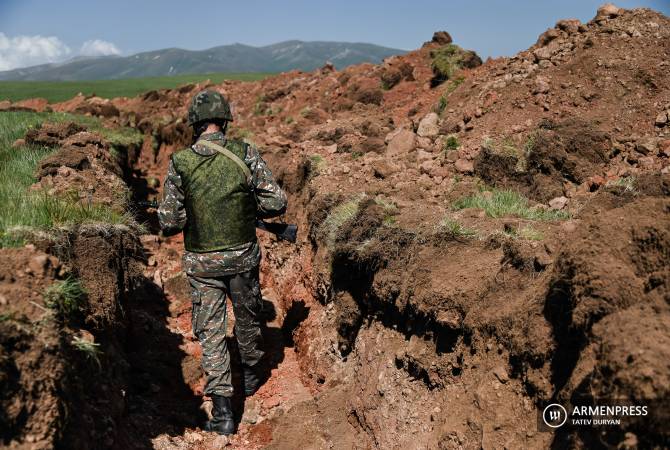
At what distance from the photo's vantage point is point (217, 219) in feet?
12.0

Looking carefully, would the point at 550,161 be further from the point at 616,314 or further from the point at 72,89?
the point at 72,89

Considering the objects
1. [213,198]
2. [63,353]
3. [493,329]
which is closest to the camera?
[63,353]

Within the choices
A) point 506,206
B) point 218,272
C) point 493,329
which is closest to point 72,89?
point 218,272

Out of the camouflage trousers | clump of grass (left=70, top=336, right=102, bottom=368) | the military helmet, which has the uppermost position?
the military helmet

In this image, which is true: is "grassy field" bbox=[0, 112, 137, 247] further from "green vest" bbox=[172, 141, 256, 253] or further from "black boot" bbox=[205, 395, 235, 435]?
"black boot" bbox=[205, 395, 235, 435]

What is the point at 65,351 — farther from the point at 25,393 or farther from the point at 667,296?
the point at 667,296

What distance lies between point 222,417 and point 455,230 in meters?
2.28

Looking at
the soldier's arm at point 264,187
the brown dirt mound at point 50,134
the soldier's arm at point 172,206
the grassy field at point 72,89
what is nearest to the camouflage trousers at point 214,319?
the soldier's arm at point 172,206

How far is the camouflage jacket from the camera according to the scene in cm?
367

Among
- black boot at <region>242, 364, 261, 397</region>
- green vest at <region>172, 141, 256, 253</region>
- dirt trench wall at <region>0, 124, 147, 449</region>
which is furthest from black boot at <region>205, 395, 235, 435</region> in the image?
green vest at <region>172, 141, 256, 253</region>

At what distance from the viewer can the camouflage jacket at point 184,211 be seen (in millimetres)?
3670

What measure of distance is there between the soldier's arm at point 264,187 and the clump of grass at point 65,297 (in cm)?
143

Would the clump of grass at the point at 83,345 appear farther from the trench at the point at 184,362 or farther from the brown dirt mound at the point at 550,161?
the brown dirt mound at the point at 550,161

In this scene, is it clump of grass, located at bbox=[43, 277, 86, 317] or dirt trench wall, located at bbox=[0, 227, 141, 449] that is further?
clump of grass, located at bbox=[43, 277, 86, 317]
